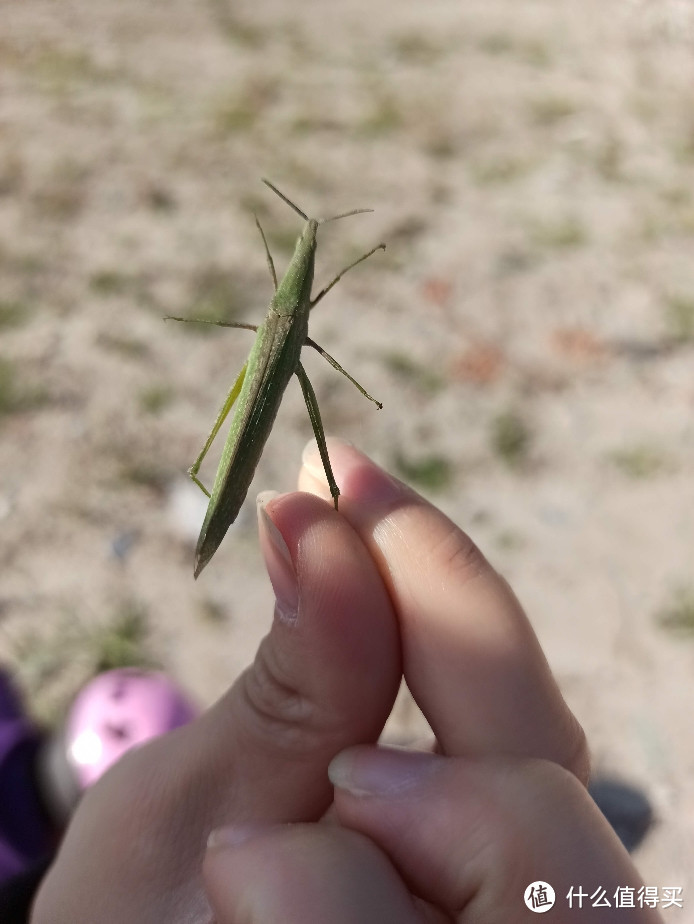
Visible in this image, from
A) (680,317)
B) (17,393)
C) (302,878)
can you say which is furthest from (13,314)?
(680,317)

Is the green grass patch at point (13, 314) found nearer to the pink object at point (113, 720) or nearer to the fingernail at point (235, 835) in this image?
the pink object at point (113, 720)

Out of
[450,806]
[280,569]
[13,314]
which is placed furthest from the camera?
[13,314]

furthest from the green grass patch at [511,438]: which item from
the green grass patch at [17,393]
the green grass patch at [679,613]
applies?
the green grass patch at [17,393]

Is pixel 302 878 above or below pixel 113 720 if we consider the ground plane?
above

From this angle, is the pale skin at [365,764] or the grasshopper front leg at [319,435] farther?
the grasshopper front leg at [319,435]

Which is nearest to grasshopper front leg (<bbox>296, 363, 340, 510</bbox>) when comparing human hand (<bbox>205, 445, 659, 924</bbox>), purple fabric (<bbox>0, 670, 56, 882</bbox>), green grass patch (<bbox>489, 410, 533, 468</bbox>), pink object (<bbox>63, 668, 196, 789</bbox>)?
human hand (<bbox>205, 445, 659, 924</bbox>)

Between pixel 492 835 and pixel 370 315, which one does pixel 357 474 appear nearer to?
pixel 492 835
